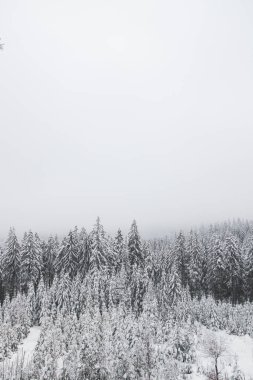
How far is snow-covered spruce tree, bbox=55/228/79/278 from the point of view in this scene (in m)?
51.4

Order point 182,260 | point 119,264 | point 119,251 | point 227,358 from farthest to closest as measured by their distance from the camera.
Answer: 1. point 182,260
2. point 119,251
3. point 119,264
4. point 227,358

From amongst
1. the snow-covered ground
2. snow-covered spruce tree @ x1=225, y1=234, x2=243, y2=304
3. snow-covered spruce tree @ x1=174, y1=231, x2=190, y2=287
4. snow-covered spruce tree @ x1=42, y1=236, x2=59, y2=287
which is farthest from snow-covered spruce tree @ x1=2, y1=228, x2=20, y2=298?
snow-covered spruce tree @ x1=225, y1=234, x2=243, y2=304

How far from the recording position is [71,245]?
52719mm

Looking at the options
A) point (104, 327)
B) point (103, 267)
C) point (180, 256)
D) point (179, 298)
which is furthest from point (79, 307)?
point (180, 256)

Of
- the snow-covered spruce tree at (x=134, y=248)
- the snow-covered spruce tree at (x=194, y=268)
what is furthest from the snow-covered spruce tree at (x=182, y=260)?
the snow-covered spruce tree at (x=134, y=248)

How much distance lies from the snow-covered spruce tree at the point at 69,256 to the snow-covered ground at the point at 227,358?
26444 mm

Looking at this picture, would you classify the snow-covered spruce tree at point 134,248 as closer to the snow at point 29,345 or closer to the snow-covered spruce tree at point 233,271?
the snow at point 29,345

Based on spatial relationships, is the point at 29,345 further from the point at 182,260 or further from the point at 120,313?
the point at 182,260

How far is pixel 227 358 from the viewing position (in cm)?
2547

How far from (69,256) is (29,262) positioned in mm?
6855

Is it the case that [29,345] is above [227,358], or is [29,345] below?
below

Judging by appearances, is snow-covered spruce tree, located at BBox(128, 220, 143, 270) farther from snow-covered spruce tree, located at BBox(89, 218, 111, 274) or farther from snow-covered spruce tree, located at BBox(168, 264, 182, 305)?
snow-covered spruce tree, located at BBox(168, 264, 182, 305)

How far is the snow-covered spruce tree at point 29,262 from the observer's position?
5116 centimetres

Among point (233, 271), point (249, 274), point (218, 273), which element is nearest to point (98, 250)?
point (218, 273)
